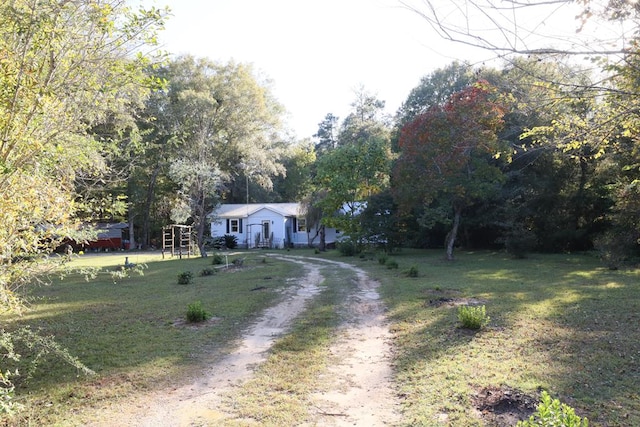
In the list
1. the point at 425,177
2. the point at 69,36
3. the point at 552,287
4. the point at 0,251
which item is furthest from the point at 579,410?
the point at 425,177

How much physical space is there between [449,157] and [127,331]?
14.6 metres

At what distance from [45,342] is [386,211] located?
2194 centimetres

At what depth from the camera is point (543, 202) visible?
24.9 m

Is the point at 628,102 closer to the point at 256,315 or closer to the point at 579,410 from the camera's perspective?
the point at 579,410

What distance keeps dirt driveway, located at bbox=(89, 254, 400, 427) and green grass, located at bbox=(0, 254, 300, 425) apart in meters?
0.40

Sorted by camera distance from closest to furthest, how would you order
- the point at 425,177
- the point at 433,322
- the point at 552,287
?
the point at 433,322
the point at 552,287
the point at 425,177

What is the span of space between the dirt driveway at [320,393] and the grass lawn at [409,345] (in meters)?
0.20

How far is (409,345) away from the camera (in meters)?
6.83

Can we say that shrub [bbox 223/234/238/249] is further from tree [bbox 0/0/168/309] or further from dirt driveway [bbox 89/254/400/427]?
tree [bbox 0/0/168/309]

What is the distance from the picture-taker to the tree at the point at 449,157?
18.2m

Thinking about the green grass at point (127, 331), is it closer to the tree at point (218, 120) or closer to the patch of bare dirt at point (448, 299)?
the patch of bare dirt at point (448, 299)

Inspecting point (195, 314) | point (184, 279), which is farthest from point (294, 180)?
point (195, 314)

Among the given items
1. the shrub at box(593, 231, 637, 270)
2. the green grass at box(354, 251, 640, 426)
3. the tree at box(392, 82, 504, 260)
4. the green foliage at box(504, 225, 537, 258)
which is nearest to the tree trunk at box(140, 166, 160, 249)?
the tree at box(392, 82, 504, 260)

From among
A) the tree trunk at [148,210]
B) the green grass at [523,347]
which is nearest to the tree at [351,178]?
the green grass at [523,347]
